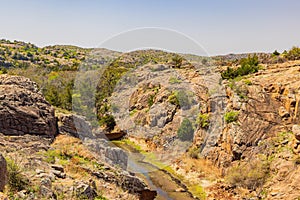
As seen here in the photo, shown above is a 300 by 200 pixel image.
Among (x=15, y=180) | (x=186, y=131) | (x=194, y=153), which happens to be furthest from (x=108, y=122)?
(x=15, y=180)

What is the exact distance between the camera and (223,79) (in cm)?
3262

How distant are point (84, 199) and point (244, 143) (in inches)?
570

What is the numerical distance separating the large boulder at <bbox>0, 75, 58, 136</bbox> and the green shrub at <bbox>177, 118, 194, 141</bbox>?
12.1 meters

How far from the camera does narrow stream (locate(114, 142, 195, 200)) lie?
66.5ft

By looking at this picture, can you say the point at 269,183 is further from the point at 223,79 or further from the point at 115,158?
the point at 223,79

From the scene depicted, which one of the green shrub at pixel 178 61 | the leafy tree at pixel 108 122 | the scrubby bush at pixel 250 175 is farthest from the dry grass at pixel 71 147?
the green shrub at pixel 178 61

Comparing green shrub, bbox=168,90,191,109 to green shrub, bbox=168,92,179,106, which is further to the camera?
green shrub, bbox=168,92,179,106

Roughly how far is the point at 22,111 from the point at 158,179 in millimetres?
10352

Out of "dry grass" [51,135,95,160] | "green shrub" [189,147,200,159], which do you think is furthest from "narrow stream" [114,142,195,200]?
"dry grass" [51,135,95,160]

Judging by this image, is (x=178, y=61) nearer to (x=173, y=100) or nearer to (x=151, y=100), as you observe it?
(x=151, y=100)

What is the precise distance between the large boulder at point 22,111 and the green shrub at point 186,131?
1211 centimetres

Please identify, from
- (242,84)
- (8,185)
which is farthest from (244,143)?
(8,185)

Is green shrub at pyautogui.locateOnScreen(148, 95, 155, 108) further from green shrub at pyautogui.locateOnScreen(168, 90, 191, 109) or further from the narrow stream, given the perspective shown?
the narrow stream

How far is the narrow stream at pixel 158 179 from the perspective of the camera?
2028cm
